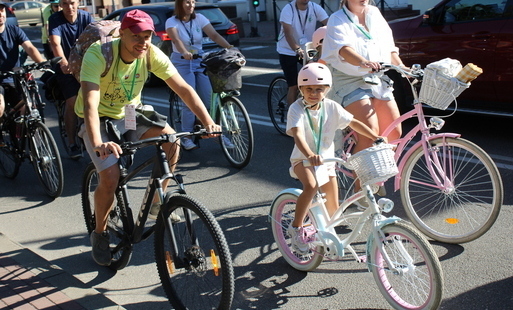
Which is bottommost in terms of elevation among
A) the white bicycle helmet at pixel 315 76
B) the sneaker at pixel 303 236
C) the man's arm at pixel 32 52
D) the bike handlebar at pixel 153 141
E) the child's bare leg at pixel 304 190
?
the sneaker at pixel 303 236

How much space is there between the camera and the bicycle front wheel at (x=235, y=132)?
7250 millimetres

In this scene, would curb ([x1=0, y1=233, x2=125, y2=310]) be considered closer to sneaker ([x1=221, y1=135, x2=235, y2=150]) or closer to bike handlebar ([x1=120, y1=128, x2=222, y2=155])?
bike handlebar ([x1=120, y1=128, x2=222, y2=155])

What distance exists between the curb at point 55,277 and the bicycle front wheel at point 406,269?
161cm

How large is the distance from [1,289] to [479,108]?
5440mm

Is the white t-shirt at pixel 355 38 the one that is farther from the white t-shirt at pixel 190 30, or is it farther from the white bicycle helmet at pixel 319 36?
A: the white t-shirt at pixel 190 30

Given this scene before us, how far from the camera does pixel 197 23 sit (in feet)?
25.7

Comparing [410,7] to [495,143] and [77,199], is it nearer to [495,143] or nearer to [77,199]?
[495,143]

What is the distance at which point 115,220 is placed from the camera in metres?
4.68

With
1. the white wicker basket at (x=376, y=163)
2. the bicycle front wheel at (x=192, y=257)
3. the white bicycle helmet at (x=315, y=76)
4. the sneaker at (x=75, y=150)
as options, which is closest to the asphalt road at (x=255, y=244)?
the sneaker at (x=75, y=150)

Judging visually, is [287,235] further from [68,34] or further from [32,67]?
[68,34]

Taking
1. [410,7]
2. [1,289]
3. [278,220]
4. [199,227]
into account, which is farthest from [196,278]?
[410,7]

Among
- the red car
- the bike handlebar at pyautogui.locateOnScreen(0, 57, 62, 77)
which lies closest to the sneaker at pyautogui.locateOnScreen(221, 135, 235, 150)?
the bike handlebar at pyautogui.locateOnScreen(0, 57, 62, 77)

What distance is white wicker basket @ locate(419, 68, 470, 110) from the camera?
4.27 m

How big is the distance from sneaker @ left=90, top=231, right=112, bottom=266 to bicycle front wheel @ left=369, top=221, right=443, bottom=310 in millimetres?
1896
